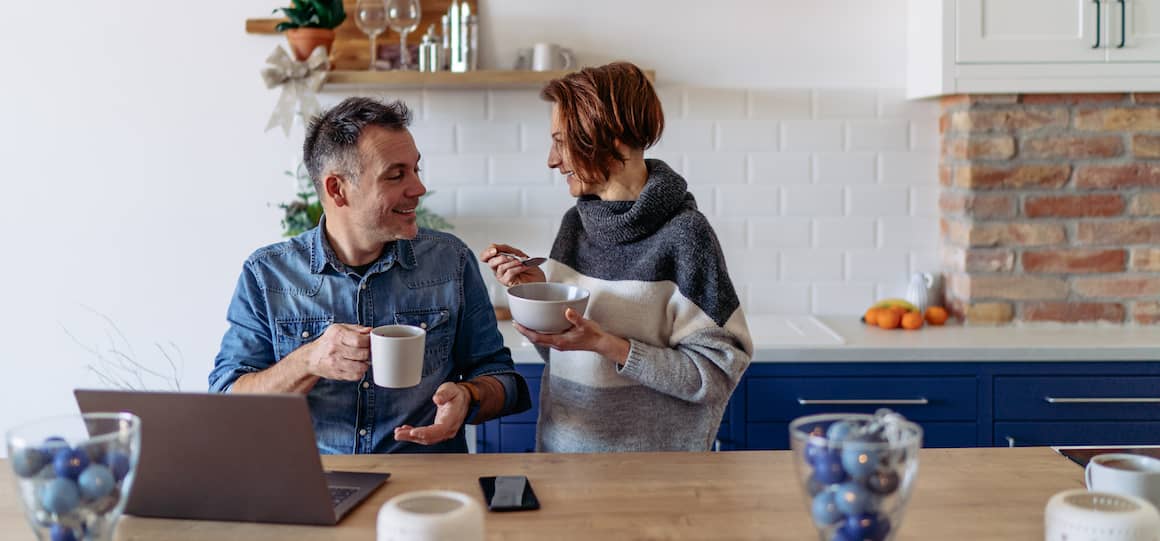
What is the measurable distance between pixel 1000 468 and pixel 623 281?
770 mm

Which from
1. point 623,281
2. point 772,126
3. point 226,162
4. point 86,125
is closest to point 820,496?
point 623,281

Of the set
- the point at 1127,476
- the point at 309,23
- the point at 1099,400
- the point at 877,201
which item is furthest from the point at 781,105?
the point at 1127,476

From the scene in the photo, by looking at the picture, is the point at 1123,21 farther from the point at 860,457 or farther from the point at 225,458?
the point at 225,458

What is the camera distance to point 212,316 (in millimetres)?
3762

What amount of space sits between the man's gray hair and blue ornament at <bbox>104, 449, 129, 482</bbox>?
3.47 ft

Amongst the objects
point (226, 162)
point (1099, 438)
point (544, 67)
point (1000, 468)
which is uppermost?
point (544, 67)

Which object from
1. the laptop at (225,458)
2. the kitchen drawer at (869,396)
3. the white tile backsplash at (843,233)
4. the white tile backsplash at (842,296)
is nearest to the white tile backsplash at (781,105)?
the white tile backsplash at (843,233)

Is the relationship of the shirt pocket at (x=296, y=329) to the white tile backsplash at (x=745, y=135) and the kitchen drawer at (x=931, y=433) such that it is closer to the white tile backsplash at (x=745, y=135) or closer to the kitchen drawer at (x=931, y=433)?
the kitchen drawer at (x=931, y=433)

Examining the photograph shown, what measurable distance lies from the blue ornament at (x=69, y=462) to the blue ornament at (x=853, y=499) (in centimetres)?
84

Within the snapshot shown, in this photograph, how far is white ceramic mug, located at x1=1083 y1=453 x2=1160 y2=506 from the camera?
1.47 meters

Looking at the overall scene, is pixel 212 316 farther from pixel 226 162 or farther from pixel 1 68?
pixel 1 68

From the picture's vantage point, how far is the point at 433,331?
91.7 inches

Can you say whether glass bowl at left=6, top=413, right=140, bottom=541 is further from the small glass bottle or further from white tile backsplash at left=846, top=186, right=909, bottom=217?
white tile backsplash at left=846, top=186, right=909, bottom=217

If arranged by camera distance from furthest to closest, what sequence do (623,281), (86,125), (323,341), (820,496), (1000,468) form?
1. (86,125)
2. (623,281)
3. (323,341)
4. (1000,468)
5. (820,496)
